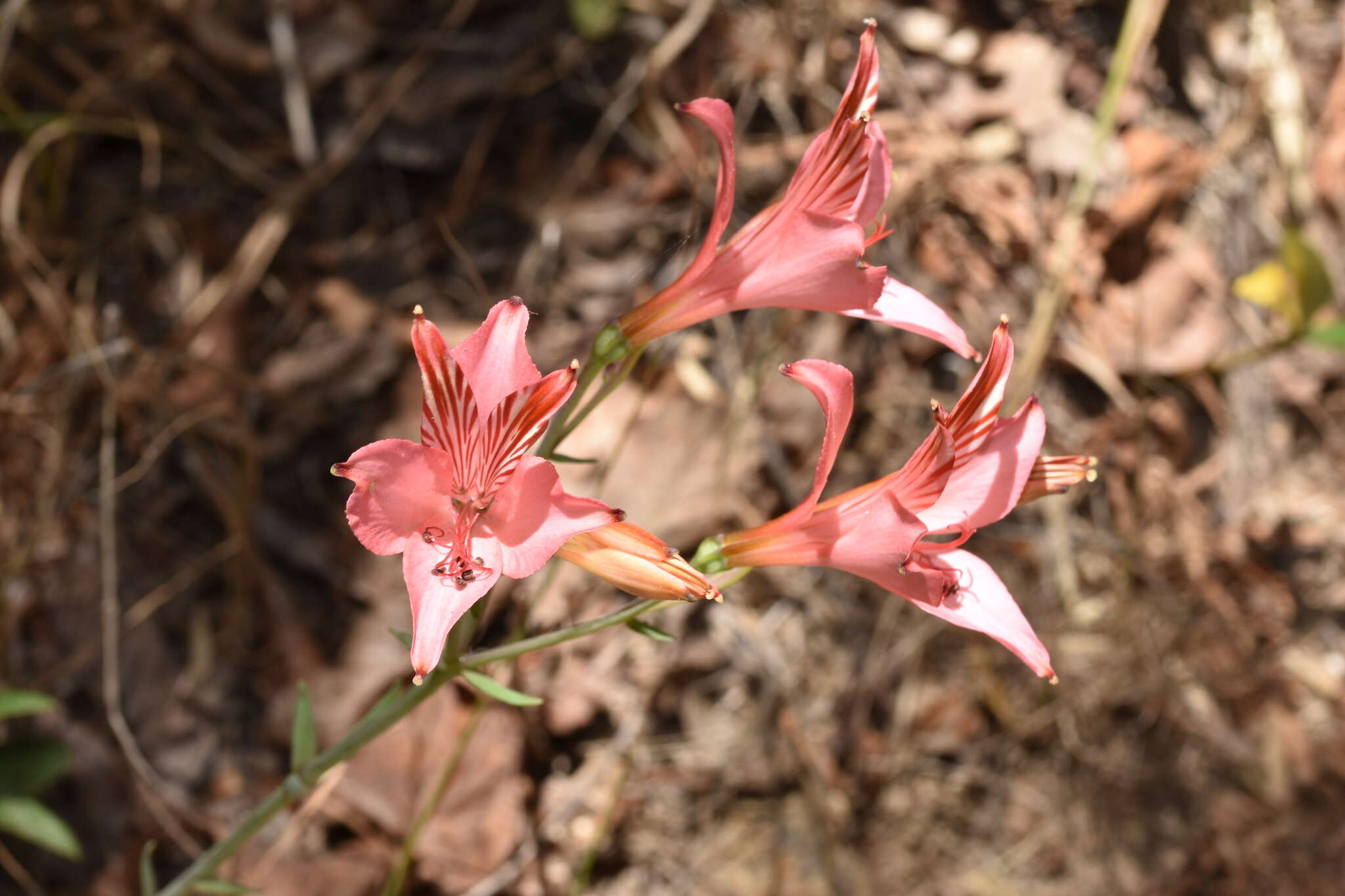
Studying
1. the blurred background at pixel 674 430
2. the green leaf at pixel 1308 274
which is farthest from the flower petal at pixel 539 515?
the green leaf at pixel 1308 274

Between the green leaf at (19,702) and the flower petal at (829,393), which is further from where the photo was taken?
the green leaf at (19,702)

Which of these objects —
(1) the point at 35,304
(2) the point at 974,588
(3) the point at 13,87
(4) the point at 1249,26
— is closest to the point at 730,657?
(2) the point at 974,588

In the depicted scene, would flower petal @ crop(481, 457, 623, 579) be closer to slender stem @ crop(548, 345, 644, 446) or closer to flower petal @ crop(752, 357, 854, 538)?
slender stem @ crop(548, 345, 644, 446)

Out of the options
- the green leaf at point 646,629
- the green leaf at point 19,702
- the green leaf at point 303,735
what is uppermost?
→ the green leaf at point 646,629

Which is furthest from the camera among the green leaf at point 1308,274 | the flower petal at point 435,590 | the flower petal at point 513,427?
the green leaf at point 1308,274

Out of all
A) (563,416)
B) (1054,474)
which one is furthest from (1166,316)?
(563,416)

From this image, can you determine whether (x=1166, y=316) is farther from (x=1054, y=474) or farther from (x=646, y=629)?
(x=646, y=629)

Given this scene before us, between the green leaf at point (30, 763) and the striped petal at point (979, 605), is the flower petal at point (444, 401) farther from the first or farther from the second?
the green leaf at point (30, 763)
